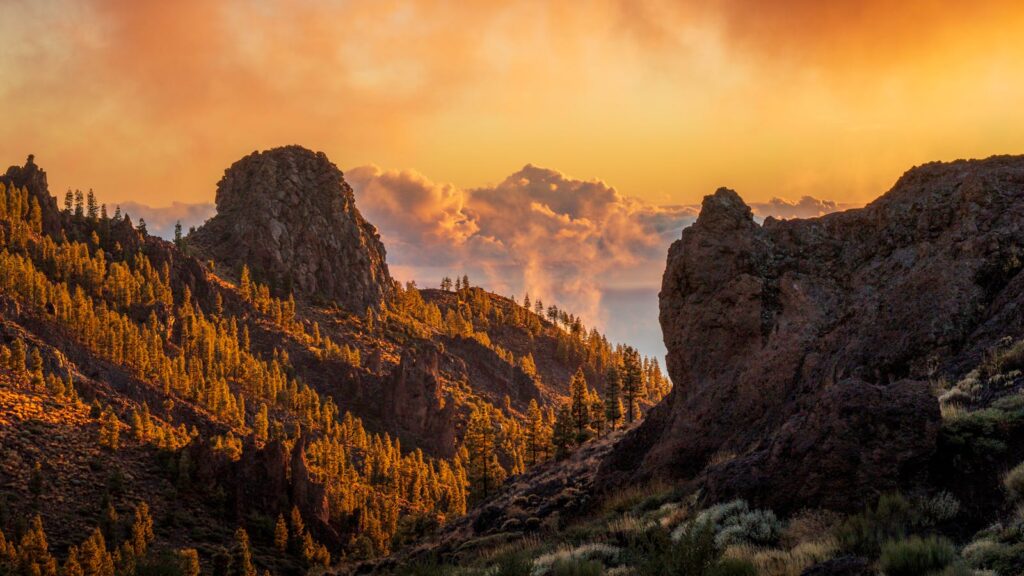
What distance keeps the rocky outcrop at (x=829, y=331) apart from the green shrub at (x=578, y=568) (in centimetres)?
369

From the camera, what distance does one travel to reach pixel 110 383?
15425cm

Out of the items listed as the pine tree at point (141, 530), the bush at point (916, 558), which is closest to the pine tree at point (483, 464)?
the pine tree at point (141, 530)

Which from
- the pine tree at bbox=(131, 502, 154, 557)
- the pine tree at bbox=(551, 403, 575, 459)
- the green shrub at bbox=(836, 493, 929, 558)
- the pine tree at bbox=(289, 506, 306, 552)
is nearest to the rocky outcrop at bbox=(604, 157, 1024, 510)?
the green shrub at bbox=(836, 493, 929, 558)

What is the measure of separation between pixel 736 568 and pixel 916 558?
103 inches

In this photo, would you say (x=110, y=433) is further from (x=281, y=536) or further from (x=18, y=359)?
(x=281, y=536)

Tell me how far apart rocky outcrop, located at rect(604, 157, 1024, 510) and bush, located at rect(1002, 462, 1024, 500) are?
63.3 inches

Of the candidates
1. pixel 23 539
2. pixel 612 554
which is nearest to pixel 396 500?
pixel 23 539

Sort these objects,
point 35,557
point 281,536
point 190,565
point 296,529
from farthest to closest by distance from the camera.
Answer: point 296,529, point 281,536, point 190,565, point 35,557

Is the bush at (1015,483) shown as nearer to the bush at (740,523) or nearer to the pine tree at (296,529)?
the bush at (740,523)

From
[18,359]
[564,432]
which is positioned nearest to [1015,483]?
[564,432]

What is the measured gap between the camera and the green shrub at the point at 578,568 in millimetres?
14305

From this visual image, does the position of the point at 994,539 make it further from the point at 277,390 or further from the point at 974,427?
the point at 277,390

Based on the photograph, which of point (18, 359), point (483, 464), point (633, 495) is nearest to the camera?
point (633, 495)

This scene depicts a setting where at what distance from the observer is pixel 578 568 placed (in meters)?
14.6
